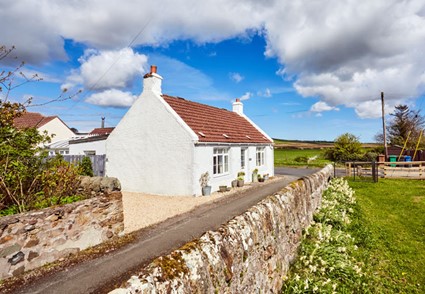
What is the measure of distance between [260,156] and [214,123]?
19.9 ft

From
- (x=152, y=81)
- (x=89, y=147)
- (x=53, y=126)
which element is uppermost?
(x=152, y=81)

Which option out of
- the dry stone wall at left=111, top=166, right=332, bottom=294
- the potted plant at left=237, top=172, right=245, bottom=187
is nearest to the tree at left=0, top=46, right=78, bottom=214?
the dry stone wall at left=111, top=166, right=332, bottom=294

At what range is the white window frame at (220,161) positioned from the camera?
16.9m

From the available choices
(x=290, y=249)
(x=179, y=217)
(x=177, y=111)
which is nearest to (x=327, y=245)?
(x=290, y=249)

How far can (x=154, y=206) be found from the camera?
1259 cm

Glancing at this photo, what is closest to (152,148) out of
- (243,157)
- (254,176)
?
(243,157)

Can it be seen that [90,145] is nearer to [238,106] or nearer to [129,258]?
[238,106]

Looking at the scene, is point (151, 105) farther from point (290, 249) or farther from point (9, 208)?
point (290, 249)

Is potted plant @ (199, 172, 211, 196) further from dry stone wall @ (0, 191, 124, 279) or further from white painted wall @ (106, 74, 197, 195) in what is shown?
dry stone wall @ (0, 191, 124, 279)

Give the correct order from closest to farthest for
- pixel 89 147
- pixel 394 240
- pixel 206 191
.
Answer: pixel 394 240
pixel 206 191
pixel 89 147

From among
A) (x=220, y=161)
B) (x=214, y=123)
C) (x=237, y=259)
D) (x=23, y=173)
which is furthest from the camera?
(x=214, y=123)

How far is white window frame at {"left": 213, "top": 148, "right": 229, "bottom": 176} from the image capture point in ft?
55.3

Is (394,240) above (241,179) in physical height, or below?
below

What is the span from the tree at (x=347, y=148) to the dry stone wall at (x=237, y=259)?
1538 inches
